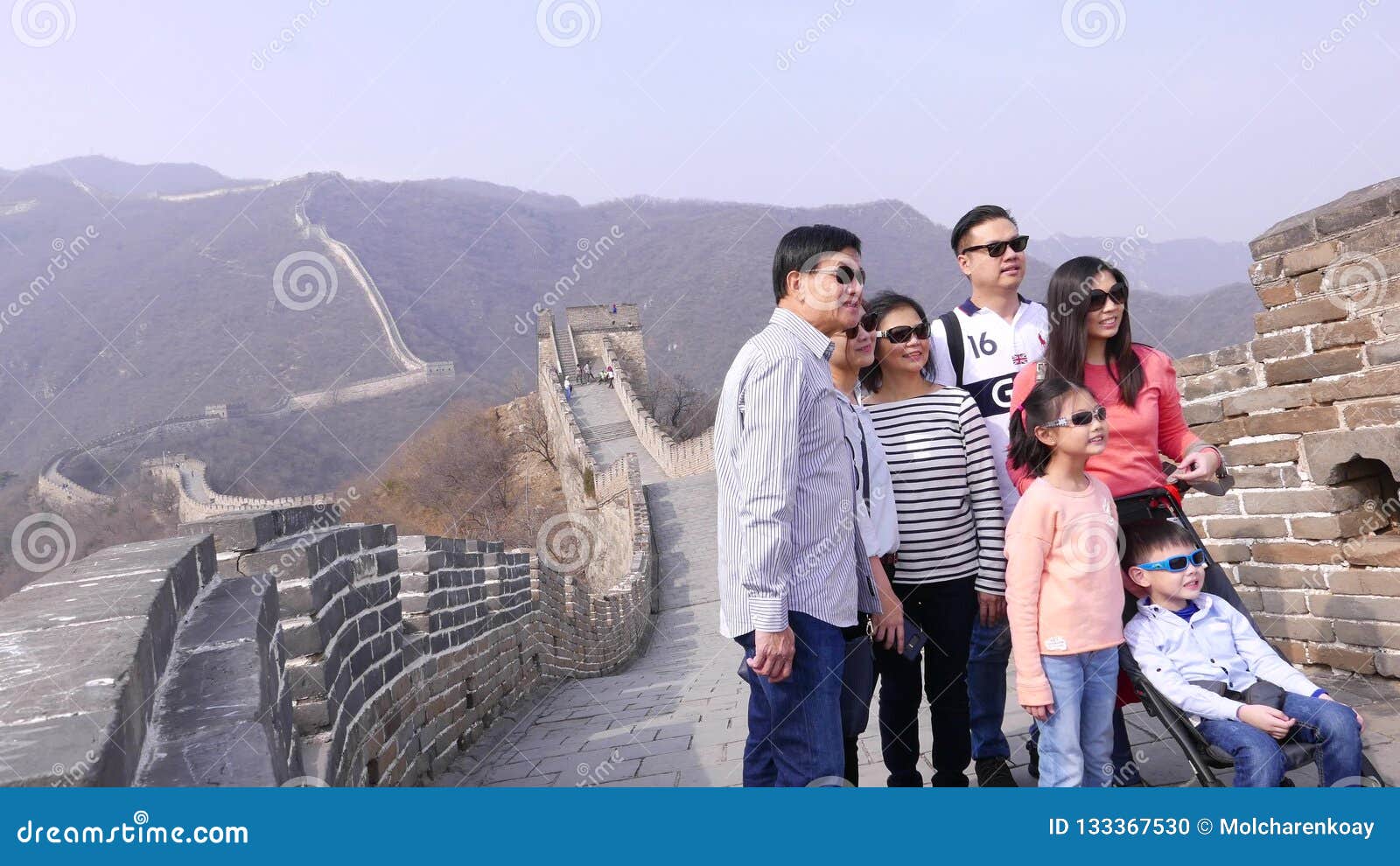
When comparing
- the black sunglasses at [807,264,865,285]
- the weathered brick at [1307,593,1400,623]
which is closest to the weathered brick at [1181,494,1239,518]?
the weathered brick at [1307,593,1400,623]

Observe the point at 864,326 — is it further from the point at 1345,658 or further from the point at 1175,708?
the point at 1345,658

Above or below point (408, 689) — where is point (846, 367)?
above

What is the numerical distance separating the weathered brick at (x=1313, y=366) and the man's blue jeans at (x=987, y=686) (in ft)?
6.05

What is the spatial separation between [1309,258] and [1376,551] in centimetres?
109

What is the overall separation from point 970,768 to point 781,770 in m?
1.17

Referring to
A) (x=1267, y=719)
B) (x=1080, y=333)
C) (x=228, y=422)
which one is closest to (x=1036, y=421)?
(x=1080, y=333)

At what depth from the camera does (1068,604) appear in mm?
2309

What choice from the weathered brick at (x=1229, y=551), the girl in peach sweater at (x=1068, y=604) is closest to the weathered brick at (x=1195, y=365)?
the weathered brick at (x=1229, y=551)

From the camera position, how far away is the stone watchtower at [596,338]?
1572 inches

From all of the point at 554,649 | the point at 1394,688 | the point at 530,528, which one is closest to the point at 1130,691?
the point at 1394,688

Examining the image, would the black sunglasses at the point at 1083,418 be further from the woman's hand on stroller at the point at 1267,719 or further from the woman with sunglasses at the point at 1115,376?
the woman's hand on stroller at the point at 1267,719

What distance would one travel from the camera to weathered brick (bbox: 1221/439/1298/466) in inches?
145

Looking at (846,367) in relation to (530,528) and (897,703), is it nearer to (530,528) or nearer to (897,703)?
(897,703)

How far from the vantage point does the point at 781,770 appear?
2.12m
